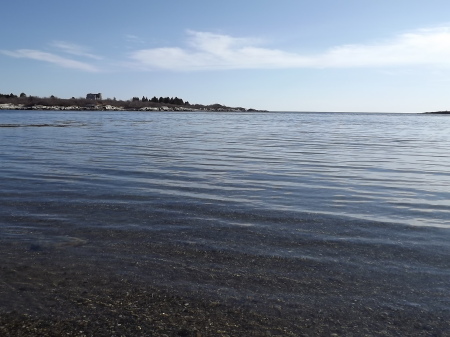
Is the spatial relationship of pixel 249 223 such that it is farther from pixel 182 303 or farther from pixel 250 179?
pixel 250 179

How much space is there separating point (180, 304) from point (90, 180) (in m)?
8.56

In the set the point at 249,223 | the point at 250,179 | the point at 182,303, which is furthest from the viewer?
the point at 250,179

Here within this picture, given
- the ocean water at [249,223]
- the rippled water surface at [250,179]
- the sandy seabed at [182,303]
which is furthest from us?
the rippled water surface at [250,179]

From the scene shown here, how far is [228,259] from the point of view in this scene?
6.23m

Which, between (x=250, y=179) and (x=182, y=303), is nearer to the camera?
(x=182, y=303)

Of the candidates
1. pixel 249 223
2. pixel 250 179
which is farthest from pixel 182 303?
pixel 250 179

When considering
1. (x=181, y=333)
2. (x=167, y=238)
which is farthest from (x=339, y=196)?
(x=181, y=333)

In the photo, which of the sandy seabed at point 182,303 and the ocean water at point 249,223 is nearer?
the sandy seabed at point 182,303

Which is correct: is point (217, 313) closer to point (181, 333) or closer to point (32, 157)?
point (181, 333)

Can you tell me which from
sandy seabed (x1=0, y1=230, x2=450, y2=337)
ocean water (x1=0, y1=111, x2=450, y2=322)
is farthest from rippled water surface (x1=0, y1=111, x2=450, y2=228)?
sandy seabed (x1=0, y1=230, x2=450, y2=337)

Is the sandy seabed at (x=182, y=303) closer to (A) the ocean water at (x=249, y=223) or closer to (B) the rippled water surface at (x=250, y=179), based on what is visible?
(A) the ocean water at (x=249, y=223)

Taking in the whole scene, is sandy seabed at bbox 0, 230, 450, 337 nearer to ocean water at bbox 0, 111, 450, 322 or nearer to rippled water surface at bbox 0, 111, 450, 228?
ocean water at bbox 0, 111, 450, 322

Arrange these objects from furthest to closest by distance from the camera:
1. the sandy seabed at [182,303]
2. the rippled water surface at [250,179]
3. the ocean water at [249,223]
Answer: the rippled water surface at [250,179], the ocean water at [249,223], the sandy seabed at [182,303]

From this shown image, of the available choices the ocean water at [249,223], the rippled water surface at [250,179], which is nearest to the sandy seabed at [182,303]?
the ocean water at [249,223]
